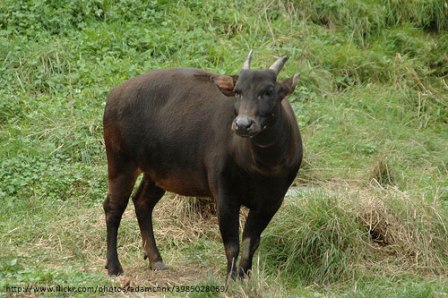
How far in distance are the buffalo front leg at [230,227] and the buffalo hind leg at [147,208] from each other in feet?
3.35

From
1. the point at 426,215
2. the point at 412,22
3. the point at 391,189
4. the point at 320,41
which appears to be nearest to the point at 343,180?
the point at 391,189

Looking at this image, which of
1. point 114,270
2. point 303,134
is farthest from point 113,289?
point 303,134

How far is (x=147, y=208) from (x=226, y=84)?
1.68 metres

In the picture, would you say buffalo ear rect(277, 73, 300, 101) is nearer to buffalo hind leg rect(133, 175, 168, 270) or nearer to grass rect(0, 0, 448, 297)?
grass rect(0, 0, 448, 297)

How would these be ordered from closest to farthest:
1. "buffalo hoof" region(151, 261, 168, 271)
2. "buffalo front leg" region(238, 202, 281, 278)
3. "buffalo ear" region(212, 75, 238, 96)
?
1. "buffalo ear" region(212, 75, 238, 96)
2. "buffalo front leg" region(238, 202, 281, 278)
3. "buffalo hoof" region(151, 261, 168, 271)

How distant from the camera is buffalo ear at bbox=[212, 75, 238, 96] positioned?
756cm

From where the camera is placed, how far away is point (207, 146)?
312 inches

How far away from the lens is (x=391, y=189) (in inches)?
370

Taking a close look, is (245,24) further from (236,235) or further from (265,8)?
(236,235)

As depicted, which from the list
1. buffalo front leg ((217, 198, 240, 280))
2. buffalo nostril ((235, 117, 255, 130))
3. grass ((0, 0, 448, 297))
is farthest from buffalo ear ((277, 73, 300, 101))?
grass ((0, 0, 448, 297))

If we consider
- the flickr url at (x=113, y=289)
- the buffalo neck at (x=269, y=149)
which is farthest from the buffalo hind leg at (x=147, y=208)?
the buffalo neck at (x=269, y=149)

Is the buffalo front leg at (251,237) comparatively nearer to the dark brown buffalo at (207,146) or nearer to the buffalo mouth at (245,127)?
the dark brown buffalo at (207,146)

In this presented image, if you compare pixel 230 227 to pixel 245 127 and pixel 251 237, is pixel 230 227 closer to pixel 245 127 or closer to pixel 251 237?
pixel 251 237

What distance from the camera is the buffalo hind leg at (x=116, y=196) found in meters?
8.40
